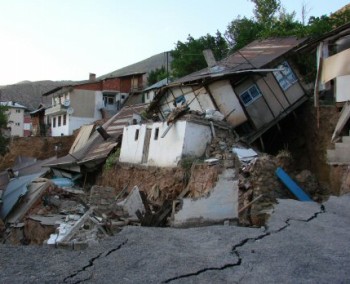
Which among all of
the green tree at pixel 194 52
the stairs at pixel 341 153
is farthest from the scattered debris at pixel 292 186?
the green tree at pixel 194 52

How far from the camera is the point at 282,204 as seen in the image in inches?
401

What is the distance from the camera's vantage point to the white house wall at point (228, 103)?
18.7m

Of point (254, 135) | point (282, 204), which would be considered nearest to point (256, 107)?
point (254, 135)

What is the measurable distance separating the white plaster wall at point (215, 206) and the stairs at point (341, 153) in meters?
3.58

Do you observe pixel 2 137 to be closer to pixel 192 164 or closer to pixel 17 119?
pixel 192 164

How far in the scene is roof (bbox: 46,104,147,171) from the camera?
22.0m

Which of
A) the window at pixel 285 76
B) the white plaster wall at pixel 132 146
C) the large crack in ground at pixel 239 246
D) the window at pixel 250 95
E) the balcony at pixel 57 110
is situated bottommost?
the large crack in ground at pixel 239 246

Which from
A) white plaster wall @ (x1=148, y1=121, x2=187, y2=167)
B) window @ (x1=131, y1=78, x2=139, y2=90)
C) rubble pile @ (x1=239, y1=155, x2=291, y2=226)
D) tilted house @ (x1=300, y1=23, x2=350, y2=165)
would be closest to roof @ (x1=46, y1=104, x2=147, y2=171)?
white plaster wall @ (x1=148, y1=121, x2=187, y2=167)

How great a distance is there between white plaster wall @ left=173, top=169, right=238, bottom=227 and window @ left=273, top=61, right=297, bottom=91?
424 inches

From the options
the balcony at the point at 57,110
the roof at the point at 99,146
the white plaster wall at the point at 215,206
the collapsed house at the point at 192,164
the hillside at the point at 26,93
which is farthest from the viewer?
the hillside at the point at 26,93

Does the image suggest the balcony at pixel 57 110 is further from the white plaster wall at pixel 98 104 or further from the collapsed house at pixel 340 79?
the collapsed house at pixel 340 79

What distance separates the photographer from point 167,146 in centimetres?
1603

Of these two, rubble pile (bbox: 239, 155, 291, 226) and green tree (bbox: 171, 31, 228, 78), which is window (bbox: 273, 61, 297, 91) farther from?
green tree (bbox: 171, 31, 228, 78)

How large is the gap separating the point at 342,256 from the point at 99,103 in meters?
37.6
